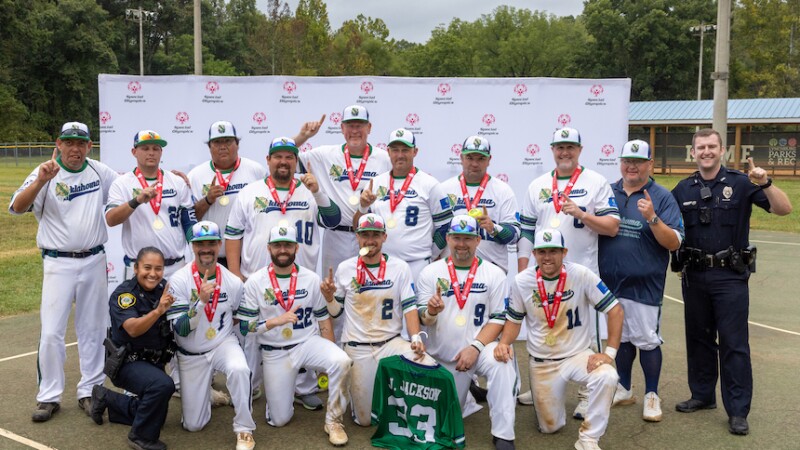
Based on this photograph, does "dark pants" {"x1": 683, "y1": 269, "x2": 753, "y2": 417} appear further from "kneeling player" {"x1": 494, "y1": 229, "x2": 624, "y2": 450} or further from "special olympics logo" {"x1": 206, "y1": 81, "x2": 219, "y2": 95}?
"special olympics logo" {"x1": 206, "y1": 81, "x2": 219, "y2": 95}

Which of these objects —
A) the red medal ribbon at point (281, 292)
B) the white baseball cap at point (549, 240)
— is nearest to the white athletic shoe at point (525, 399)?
the white baseball cap at point (549, 240)

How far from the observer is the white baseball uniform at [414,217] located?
6.91m

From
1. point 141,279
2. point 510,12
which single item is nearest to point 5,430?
point 141,279

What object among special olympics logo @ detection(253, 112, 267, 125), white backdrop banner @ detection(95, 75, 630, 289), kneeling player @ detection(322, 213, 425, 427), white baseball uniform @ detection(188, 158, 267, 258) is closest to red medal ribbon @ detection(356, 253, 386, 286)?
kneeling player @ detection(322, 213, 425, 427)

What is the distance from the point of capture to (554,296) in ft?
19.6

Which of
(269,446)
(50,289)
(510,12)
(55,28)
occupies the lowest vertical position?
(269,446)

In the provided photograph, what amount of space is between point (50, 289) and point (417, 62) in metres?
71.8

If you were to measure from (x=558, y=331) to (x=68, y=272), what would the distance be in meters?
4.48

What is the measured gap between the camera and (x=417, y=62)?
75562mm

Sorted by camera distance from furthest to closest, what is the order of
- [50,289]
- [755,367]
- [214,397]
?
[755,367] < [214,397] < [50,289]

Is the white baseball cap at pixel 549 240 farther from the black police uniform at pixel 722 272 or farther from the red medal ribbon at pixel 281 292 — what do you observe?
the red medal ribbon at pixel 281 292

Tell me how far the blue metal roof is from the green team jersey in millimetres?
32191

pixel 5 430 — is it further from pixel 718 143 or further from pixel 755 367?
pixel 755 367

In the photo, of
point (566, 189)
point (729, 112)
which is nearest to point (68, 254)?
point (566, 189)
